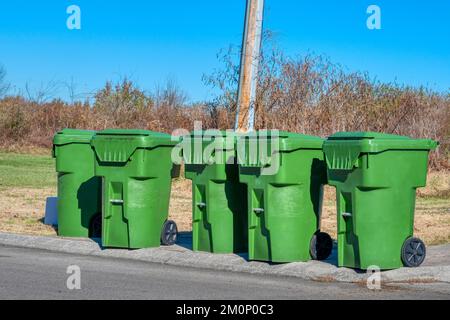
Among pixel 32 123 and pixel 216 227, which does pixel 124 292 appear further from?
pixel 32 123

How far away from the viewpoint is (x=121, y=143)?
11.7 meters

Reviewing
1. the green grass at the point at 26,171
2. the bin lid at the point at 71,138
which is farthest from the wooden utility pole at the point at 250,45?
the green grass at the point at 26,171

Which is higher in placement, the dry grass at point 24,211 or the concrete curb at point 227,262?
the concrete curb at point 227,262

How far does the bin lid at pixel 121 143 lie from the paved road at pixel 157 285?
1.34 m

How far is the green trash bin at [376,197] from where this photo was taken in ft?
32.3

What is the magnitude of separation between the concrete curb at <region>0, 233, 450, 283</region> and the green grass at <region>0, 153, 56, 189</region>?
30.6 feet

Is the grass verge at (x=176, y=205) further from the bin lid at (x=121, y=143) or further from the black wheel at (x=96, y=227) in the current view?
the bin lid at (x=121, y=143)

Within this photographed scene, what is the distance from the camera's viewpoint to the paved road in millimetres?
8914

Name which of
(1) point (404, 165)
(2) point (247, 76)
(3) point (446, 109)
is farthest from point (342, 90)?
(1) point (404, 165)

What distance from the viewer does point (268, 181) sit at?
419 inches

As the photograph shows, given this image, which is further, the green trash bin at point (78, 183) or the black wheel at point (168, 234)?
the green trash bin at point (78, 183)
